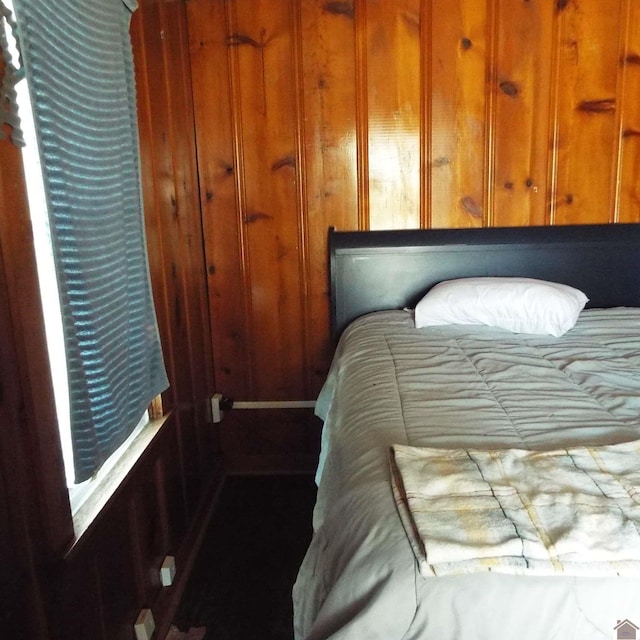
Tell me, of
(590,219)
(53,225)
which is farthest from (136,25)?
(590,219)

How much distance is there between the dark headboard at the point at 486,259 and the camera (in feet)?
8.17

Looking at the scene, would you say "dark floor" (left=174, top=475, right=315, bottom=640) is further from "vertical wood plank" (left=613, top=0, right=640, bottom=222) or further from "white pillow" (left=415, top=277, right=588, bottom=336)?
"vertical wood plank" (left=613, top=0, right=640, bottom=222)

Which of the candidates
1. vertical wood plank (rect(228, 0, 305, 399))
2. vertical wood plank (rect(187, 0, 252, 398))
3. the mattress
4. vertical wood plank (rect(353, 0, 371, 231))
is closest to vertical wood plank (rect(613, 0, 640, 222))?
the mattress

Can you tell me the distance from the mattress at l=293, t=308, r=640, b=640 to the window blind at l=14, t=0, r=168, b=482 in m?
0.56

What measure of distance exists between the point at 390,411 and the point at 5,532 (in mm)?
839

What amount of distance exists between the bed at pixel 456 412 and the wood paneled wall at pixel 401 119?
0.52ft

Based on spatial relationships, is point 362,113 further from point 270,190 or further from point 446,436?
point 446,436

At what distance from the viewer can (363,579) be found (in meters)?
0.95

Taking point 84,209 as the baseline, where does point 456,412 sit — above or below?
below

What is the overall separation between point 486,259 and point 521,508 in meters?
1.70

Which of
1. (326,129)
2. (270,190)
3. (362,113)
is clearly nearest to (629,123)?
(362,113)

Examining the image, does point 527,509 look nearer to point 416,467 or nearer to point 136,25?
point 416,467

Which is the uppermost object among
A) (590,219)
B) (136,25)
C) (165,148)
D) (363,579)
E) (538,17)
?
(538,17)

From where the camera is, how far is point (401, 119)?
98.1 inches
